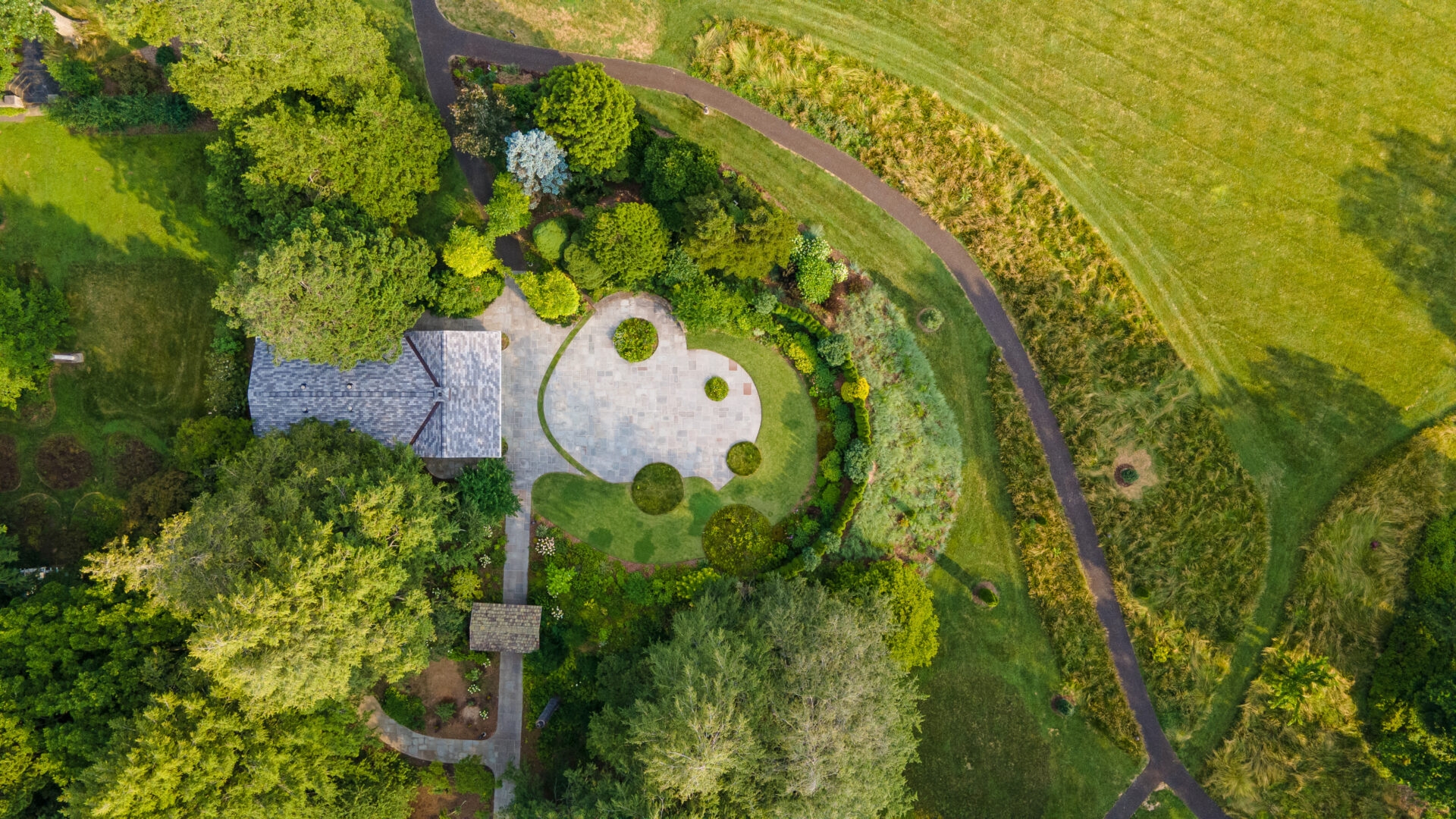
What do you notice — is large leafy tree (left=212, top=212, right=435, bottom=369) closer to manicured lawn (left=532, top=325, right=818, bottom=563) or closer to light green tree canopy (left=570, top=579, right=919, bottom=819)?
manicured lawn (left=532, top=325, right=818, bottom=563)

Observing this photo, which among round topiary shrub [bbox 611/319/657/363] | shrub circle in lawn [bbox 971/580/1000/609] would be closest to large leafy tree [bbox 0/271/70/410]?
round topiary shrub [bbox 611/319/657/363]

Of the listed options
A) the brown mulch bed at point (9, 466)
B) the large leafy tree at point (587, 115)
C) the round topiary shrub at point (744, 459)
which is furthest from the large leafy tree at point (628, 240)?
the brown mulch bed at point (9, 466)

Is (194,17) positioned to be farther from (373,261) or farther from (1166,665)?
(1166,665)

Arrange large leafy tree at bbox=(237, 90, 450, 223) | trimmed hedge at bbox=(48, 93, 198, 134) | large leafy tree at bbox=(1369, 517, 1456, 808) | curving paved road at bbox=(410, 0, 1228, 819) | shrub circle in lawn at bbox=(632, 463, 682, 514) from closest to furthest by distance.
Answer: large leafy tree at bbox=(237, 90, 450, 223), large leafy tree at bbox=(1369, 517, 1456, 808), trimmed hedge at bbox=(48, 93, 198, 134), curving paved road at bbox=(410, 0, 1228, 819), shrub circle in lawn at bbox=(632, 463, 682, 514)

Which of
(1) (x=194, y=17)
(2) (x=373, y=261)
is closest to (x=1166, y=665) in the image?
(2) (x=373, y=261)

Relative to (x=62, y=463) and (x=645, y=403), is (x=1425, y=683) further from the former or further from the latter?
(x=62, y=463)

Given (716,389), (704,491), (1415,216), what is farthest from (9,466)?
(1415,216)
